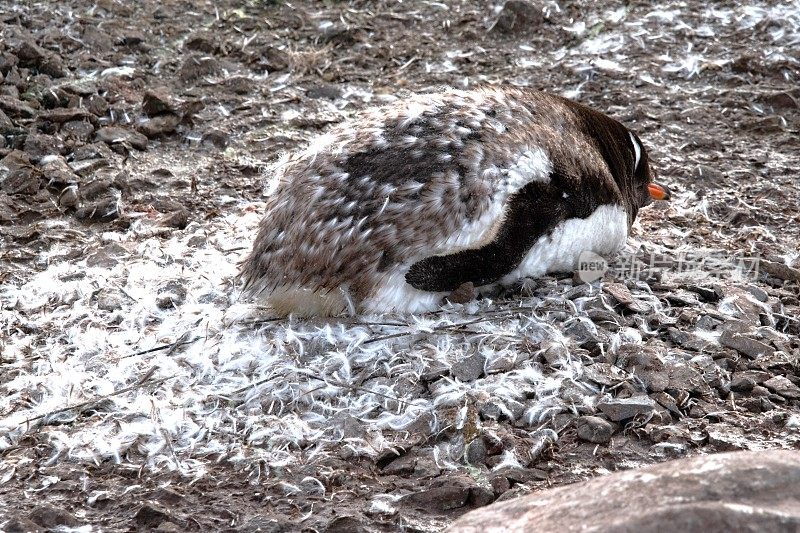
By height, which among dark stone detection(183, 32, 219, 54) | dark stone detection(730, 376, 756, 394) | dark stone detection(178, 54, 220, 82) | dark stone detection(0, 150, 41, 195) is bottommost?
dark stone detection(730, 376, 756, 394)

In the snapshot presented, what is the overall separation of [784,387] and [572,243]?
1.32m

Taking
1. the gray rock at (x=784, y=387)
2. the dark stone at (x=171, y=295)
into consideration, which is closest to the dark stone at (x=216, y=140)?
the dark stone at (x=171, y=295)

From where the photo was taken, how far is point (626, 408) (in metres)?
4.24

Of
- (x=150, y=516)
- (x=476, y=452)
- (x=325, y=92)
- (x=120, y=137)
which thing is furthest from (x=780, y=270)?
(x=120, y=137)

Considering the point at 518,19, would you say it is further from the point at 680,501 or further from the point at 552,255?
the point at 680,501

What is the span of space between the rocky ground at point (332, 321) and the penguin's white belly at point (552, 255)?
100 millimetres

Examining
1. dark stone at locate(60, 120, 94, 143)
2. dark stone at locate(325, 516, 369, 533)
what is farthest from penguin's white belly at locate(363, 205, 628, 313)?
dark stone at locate(60, 120, 94, 143)

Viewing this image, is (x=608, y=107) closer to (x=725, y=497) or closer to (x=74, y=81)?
(x=74, y=81)

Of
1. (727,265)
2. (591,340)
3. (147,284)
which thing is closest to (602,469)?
(591,340)

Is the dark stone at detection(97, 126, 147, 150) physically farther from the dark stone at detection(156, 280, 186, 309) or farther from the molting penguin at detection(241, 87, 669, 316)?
the molting penguin at detection(241, 87, 669, 316)

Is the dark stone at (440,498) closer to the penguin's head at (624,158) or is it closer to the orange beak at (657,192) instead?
the penguin's head at (624,158)

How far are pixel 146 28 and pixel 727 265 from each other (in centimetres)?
529

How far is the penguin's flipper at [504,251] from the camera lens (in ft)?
15.9

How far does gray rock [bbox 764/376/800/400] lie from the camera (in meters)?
4.38
